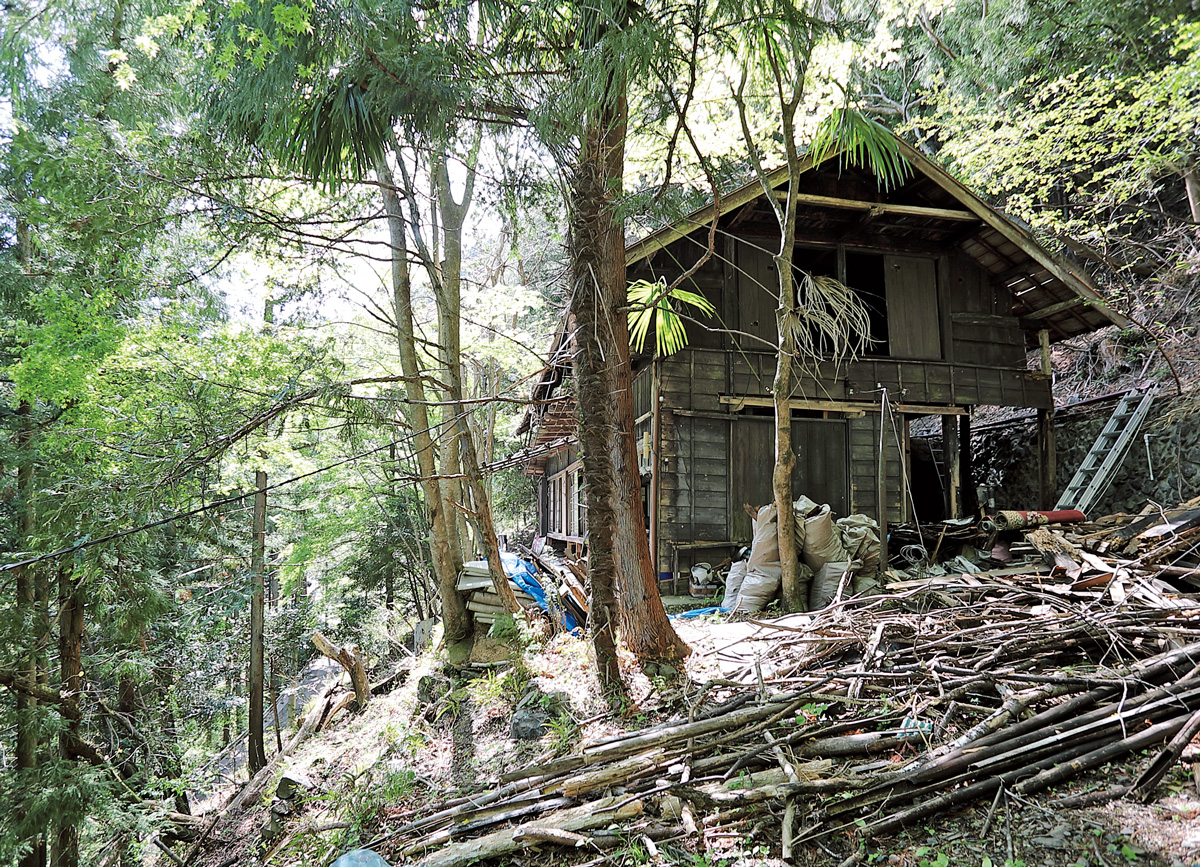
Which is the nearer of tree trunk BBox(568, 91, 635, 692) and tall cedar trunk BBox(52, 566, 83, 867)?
tree trunk BBox(568, 91, 635, 692)

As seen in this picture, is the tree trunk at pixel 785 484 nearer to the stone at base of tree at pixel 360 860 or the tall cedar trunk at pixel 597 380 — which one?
the tall cedar trunk at pixel 597 380

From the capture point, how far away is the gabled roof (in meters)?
9.67

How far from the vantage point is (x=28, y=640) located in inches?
297

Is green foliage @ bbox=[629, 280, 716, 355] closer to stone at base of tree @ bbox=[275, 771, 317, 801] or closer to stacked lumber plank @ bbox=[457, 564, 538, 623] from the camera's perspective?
stacked lumber plank @ bbox=[457, 564, 538, 623]

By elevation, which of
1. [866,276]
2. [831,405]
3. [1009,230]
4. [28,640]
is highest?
[866,276]

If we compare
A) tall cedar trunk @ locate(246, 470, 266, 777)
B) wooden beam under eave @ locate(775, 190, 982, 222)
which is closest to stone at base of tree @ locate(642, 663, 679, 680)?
tall cedar trunk @ locate(246, 470, 266, 777)

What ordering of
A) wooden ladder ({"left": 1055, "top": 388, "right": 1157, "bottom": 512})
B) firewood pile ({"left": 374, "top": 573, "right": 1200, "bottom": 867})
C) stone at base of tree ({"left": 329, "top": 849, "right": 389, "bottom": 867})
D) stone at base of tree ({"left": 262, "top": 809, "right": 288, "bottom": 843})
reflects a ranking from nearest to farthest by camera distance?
firewood pile ({"left": 374, "top": 573, "right": 1200, "bottom": 867})
stone at base of tree ({"left": 329, "top": 849, "right": 389, "bottom": 867})
stone at base of tree ({"left": 262, "top": 809, "right": 288, "bottom": 843})
wooden ladder ({"left": 1055, "top": 388, "right": 1157, "bottom": 512})

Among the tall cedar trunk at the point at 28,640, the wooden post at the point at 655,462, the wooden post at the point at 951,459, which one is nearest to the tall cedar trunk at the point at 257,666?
the tall cedar trunk at the point at 28,640

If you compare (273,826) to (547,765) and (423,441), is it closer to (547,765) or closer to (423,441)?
(547,765)

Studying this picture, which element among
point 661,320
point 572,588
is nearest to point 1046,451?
point 661,320

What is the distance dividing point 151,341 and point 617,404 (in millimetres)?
6961

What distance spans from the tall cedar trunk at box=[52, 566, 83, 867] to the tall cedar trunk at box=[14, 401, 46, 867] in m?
0.21

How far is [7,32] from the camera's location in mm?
8117

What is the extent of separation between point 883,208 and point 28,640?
12.1 meters
